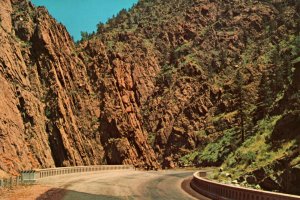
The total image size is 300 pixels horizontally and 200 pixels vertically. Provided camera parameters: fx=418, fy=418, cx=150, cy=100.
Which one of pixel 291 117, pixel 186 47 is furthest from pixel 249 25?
pixel 291 117

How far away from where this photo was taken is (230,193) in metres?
21.9

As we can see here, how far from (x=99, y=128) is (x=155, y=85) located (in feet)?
135

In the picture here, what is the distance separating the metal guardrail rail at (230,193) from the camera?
16188mm

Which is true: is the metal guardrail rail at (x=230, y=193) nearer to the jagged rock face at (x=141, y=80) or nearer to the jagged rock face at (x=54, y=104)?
the jagged rock face at (x=141, y=80)

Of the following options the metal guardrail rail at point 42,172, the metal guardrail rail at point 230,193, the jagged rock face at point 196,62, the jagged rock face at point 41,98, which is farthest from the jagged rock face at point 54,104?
the metal guardrail rail at point 230,193

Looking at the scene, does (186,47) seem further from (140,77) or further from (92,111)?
(92,111)

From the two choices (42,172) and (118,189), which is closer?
(118,189)

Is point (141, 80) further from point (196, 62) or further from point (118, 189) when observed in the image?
point (118, 189)

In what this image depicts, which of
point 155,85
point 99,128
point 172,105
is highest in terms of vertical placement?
point 155,85

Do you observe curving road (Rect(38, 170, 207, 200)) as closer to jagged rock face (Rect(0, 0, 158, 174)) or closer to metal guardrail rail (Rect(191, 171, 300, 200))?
metal guardrail rail (Rect(191, 171, 300, 200))

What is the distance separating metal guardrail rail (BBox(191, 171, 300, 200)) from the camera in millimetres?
16188

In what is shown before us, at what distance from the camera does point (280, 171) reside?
30641 mm

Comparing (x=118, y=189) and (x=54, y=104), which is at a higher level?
(x=54, y=104)

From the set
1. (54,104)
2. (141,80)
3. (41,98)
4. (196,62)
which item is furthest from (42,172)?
(196,62)
